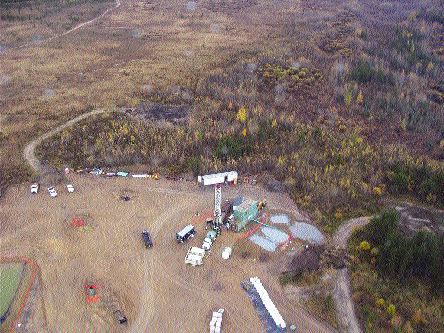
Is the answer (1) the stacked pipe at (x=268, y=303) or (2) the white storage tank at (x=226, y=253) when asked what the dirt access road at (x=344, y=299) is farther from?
(2) the white storage tank at (x=226, y=253)

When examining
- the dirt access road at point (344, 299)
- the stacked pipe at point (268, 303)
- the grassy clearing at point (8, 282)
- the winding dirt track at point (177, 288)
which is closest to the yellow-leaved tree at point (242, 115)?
the winding dirt track at point (177, 288)

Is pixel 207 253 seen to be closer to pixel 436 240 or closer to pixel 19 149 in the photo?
pixel 436 240

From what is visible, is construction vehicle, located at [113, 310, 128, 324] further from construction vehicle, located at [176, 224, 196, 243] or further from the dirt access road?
the dirt access road

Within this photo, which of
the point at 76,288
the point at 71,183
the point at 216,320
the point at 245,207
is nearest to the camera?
the point at 216,320

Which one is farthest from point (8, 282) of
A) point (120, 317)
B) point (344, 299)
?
point (344, 299)

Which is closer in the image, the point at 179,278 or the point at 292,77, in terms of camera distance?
the point at 179,278

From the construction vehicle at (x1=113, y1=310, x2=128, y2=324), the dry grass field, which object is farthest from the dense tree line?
the construction vehicle at (x1=113, y1=310, x2=128, y2=324)

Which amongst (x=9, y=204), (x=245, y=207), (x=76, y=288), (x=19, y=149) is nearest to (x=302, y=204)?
(x=245, y=207)
